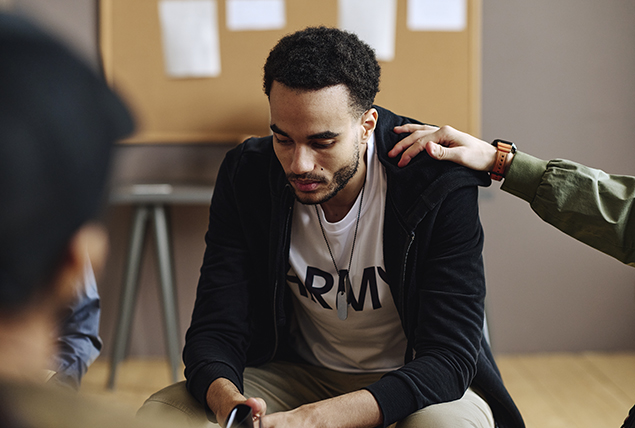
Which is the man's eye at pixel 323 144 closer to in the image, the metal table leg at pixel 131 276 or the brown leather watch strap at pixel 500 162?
the brown leather watch strap at pixel 500 162

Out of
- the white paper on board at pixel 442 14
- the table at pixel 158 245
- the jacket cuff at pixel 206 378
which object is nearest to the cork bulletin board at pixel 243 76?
the white paper on board at pixel 442 14

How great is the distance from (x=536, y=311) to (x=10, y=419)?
7.54ft

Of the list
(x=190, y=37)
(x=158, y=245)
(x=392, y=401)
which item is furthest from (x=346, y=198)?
(x=190, y=37)

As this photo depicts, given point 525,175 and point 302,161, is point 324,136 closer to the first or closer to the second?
point 302,161

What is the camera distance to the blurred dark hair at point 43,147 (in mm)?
384

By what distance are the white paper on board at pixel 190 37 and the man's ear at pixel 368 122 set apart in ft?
3.87

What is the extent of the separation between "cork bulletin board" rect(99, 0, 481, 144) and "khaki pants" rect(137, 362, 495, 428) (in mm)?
1136

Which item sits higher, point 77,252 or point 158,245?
point 77,252

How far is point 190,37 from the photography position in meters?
2.26

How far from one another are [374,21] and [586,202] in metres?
1.34

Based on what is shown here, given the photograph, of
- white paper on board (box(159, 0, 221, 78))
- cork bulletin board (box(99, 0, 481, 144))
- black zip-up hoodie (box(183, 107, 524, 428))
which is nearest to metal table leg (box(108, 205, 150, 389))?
cork bulletin board (box(99, 0, 481, 144))

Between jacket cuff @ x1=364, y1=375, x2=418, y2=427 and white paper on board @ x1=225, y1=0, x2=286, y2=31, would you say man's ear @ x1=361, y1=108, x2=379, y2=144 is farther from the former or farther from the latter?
white paper on board @ x1=225, y1=0, x2=286, y2=31

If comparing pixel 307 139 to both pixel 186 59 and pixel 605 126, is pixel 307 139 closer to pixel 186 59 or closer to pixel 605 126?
pixel 186 59

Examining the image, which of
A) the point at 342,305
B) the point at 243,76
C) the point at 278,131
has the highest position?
the point at 243,76
